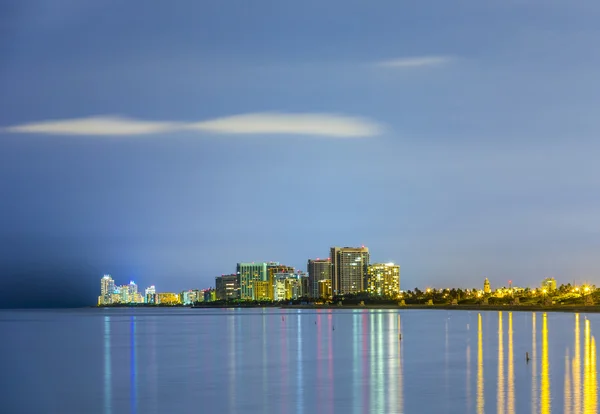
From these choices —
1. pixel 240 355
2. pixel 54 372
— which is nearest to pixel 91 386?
pixel 54 372

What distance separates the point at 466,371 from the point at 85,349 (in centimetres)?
4494

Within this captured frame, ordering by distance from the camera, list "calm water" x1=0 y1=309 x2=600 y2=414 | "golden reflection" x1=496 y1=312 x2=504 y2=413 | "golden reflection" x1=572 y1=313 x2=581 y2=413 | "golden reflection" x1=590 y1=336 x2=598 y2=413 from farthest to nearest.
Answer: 1. "calm water" x1=0 y1=309 x2=600 y2=414
2. "golden reflection" x1=496 y1=312 x2=504 y2=413
3. "golden reflection" x1=572 y1=313 x2=581 y2=413
4. "golden reflection" x1=590 y1=336 x2=598 y2=413

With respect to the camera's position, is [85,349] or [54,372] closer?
[54,372]

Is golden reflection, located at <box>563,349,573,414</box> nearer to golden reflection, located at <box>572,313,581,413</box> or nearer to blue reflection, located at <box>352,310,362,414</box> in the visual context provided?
golden reflection, located at <box>572,313,581,413</box>

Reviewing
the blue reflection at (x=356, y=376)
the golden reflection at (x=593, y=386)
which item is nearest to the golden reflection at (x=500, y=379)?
the golden reflection at (x=593, y=386)

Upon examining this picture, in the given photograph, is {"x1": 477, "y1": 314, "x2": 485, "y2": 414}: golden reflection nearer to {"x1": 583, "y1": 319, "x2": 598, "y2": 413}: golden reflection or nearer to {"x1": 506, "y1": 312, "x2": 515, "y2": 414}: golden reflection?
{"x1": 506, "y1": 312, "x2": 515, "y2": 414}: golden reflection

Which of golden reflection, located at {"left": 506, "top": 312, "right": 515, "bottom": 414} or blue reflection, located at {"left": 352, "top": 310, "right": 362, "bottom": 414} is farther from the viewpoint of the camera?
blue reflection, located at {"left": 352, "top": 310, "right": 362, "bottom": 414}

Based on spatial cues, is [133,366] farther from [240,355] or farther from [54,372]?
[240,355]

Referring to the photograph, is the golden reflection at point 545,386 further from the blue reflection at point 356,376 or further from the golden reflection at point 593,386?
the blue reflection at point 356,376

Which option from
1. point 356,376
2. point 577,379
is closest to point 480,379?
point 577,379

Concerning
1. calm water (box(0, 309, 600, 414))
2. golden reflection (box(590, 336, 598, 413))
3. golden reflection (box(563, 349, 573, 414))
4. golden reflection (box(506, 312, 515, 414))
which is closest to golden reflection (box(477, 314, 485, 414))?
calm water (box(0, 309, 600, 414))

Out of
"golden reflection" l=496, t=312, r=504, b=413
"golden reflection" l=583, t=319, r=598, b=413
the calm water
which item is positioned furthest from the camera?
the calm water

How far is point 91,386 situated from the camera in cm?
5091

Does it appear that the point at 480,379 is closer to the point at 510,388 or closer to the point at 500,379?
the point at 500,379
